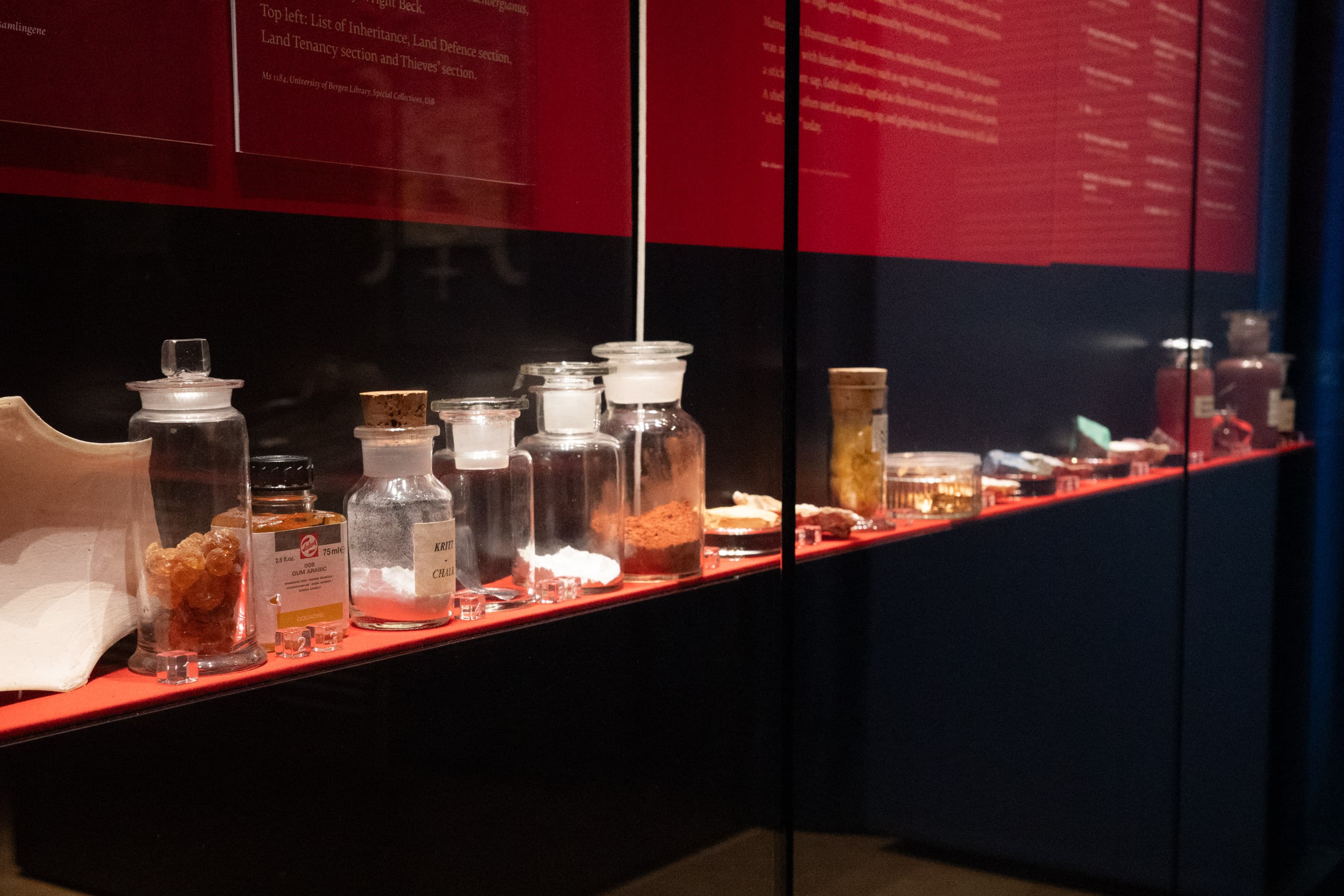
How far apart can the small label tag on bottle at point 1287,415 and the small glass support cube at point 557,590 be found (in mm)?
1996

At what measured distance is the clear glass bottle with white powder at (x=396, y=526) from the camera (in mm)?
1189

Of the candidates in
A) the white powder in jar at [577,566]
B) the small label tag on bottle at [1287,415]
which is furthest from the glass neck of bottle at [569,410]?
the small label tag on bottle at [1287,415]

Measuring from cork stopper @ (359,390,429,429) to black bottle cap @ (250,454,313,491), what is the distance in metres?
0.09

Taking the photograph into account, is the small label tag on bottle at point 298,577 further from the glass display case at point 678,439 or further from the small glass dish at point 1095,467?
the small glass dish at point 1095,467

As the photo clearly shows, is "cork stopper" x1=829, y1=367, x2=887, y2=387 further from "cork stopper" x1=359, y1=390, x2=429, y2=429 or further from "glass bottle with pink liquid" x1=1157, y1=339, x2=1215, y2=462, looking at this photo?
"glass bottle with pink liquid" x1=1157, y1=339, x2=1215, y2=462

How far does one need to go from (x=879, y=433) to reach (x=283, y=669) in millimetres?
1038

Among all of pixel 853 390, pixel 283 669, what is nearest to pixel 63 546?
pixel 283 669

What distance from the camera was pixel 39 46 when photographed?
1074 millimetres

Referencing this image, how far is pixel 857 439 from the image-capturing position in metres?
1.82

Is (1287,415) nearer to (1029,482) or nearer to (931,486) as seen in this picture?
(1029,482)

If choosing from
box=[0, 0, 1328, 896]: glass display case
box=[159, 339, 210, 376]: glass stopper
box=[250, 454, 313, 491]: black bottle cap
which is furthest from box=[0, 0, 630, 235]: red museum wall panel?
box=[250, 454, 313, 491]: black bottle cap

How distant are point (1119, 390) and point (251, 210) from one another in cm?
175

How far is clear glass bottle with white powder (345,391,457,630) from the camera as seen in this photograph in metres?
1.19

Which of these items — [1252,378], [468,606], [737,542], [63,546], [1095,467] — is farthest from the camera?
[1252,378]
